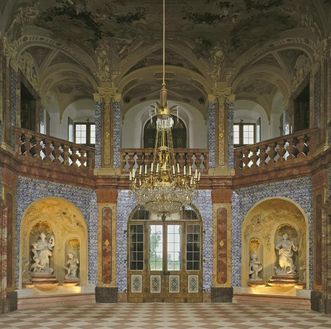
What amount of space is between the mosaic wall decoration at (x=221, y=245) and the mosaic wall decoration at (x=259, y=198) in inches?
11.3

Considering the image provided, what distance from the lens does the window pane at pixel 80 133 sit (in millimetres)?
25781

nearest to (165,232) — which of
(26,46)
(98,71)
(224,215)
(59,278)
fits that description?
(224,215)

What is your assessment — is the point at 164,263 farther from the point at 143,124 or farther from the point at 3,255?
the point at 143,124

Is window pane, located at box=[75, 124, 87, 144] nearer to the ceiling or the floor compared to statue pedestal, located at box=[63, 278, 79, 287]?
nearer to the ceiling

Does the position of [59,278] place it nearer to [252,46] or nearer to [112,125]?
[112,125]

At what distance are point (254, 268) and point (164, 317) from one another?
572 centimetres

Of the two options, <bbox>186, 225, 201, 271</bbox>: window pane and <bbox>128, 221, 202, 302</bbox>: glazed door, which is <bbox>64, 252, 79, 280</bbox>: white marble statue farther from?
<bbox>186, 225, 201, 271</bbox>: window pane

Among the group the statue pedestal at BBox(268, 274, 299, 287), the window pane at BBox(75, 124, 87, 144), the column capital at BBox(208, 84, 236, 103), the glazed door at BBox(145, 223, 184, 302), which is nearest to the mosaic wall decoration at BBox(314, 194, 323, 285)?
the statue pedestal at BBox(268, 274, 299, 287)

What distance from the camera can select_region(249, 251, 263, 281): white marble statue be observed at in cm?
2062

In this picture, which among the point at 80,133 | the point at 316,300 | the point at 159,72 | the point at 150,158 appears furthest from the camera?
the point at 80,133

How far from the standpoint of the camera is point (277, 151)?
19.5m

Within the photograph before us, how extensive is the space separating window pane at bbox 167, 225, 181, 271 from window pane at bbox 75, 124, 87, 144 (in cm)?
676

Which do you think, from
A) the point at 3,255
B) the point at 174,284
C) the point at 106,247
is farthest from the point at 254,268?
the point at 3,255

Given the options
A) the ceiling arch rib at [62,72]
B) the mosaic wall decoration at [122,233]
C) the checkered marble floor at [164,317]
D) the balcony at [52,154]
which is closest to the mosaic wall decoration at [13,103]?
the balcony at [52,154]
